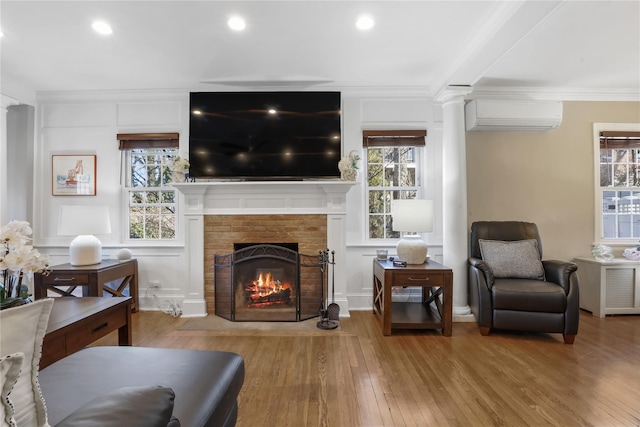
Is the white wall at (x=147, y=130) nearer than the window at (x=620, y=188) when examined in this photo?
Yes

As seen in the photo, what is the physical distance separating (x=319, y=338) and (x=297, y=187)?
1.57 metres

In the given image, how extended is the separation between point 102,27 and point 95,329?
2.25 meters

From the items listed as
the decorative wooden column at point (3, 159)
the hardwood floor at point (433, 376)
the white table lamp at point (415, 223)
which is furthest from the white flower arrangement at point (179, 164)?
the white table lamp at point (415, 223)

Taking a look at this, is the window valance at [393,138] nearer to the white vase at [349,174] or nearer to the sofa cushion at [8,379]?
the white vase at [349,174]

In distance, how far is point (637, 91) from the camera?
3586 millimetres

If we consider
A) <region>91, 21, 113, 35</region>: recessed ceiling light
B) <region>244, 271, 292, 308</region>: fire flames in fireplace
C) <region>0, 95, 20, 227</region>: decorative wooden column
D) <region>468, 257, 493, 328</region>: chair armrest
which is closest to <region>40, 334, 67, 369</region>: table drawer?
<region>244, 271, 292, 308</region>: fire flames in fireplace

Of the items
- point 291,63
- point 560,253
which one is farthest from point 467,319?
point 291,63

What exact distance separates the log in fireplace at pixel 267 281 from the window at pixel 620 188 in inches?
139

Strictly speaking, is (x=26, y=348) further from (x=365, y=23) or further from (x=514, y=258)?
(x=514, y=258)

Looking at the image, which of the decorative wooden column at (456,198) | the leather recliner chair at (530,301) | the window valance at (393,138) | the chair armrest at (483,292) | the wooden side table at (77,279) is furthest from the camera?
the window valance at (393,138)

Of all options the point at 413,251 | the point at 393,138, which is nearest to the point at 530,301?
the point at 413,251

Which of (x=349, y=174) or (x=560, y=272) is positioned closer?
(x=560, y=272)

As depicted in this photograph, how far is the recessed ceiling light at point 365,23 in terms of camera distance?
7.54 ft

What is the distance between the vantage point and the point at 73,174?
11.8 ft
